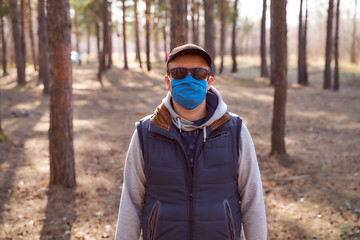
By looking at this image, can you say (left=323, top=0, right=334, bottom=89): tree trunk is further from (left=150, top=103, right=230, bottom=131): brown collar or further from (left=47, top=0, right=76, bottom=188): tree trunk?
(left=150, top=103, right=230, bottom=131): brown collar

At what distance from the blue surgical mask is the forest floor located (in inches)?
149

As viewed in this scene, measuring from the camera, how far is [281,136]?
9016mm

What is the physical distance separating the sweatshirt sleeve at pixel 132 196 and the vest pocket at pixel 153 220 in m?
0.15

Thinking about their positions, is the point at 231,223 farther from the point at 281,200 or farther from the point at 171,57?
the point at 281,200

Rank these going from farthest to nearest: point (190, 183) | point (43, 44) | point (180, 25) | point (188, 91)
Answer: point (43, 44), point (180, 25), point (188, 91), point (190, 183)

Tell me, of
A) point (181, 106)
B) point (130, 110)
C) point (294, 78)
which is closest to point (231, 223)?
point (181, 106)

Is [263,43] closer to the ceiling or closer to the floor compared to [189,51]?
closer to the ceiling

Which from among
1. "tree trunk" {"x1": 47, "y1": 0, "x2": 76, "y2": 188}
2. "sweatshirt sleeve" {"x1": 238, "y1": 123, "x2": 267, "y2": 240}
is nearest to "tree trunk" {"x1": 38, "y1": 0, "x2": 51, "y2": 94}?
"tree trunk" {"x1": 47, "y1": 0, "x2": 76, "y2": 188}

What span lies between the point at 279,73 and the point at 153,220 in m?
7.00

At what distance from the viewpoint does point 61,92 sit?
6516 mm

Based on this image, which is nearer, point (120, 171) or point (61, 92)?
point (61, 92)

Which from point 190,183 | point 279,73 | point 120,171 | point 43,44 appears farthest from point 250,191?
point 43,44

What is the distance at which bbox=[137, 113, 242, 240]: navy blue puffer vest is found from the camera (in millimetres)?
2262

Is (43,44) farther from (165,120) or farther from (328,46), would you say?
(165,120)
